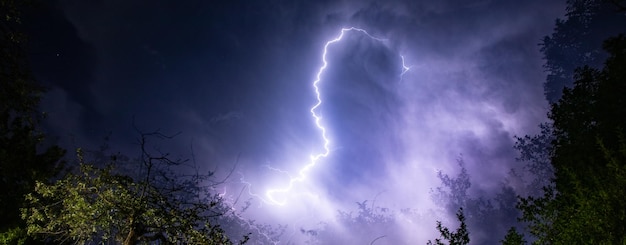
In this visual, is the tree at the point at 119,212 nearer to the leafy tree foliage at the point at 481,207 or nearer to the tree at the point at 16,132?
the tree at the point at 16,132

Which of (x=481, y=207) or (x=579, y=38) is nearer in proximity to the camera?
(x=579, y=38)

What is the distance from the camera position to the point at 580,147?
15.1 metres

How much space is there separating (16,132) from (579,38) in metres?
83.8

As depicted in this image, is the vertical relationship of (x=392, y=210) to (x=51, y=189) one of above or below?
above

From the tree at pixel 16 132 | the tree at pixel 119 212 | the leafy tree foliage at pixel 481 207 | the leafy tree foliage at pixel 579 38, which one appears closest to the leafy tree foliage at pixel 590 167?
the tree at pixel 119 212

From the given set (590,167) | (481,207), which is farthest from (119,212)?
(481,207)

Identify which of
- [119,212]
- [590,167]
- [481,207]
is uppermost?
[481,207]

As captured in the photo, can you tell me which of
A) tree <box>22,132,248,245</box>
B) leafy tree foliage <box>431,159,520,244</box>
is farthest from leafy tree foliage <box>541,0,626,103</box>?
tree <box>22,132,248,245</box>

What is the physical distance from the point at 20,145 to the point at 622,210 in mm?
19824

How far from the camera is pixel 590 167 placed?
11125 mm

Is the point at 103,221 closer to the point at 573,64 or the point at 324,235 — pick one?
the point at 573,64

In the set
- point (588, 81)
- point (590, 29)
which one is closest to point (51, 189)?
point (588, 81)

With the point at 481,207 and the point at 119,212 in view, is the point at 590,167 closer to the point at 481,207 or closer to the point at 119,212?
the point at 119,212

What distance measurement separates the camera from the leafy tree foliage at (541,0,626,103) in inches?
2244
